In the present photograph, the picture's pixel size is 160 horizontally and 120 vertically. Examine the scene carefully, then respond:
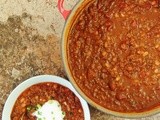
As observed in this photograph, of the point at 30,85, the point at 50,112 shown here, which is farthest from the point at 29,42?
the point at 50,112

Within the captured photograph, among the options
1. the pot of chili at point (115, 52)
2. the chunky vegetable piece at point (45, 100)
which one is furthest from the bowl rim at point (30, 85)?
the pot of chili at point (115, 52)

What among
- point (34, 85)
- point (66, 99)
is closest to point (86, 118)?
point (66, 99)

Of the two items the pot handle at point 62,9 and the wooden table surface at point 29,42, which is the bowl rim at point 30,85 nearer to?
the wooden table surface at point 29,42

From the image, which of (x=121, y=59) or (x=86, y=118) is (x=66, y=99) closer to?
(x=86, y=118)

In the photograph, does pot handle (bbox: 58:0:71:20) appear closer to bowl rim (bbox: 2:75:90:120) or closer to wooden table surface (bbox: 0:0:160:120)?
wooden table surface (bbox: 0:0:160:120)

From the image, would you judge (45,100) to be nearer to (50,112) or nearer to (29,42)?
(50,112)

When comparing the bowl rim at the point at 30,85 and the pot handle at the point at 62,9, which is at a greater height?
the pot handle at the point at 62,9
